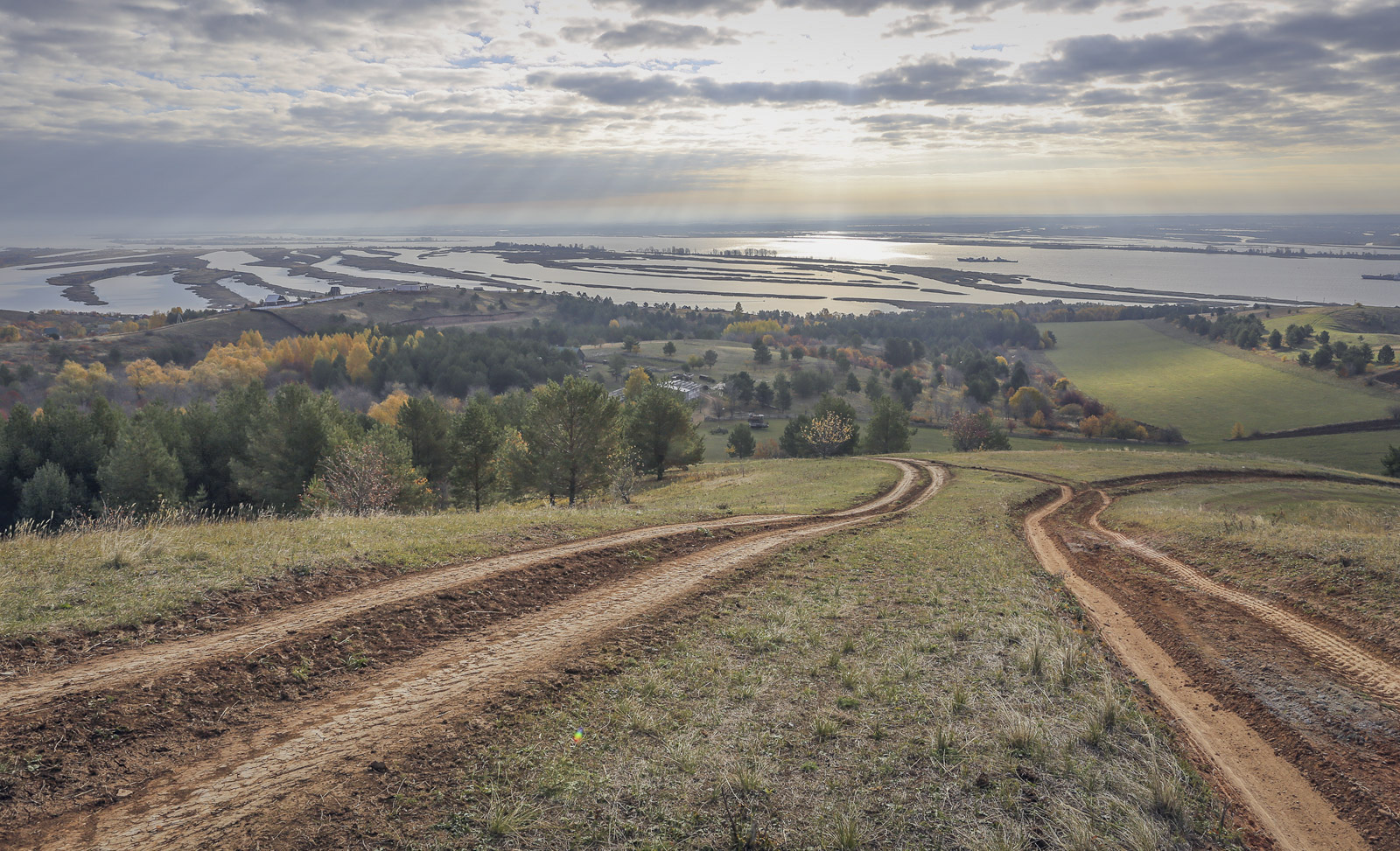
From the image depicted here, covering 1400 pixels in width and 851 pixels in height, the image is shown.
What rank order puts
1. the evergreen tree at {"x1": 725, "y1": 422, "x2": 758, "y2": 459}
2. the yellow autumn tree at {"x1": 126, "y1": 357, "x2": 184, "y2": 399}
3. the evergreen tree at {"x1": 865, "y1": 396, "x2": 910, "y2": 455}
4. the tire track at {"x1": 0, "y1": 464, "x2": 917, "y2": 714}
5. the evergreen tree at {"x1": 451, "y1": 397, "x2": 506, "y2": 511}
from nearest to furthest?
the tire track at {"x1": 0, "y1": 464, "x2": 917, "y2": 714}
the evergreen tree at {"x1": 451, "y1": 397, "x2": 506, "y2": 511}
the evergreen tree at {"x1": 865, "y1": 396, "x2": 910, "y2": 455}
the evergreen tree at {"x1": 725, "y1": 422, "x2": 758, "y2": 459}
the yellow autumn tree at {"x1": 126, "y1": 357, "x2": 184, "y2": 399}

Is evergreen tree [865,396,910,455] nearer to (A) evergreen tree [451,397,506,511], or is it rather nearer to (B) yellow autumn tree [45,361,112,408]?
(A) evergreen tree [451,397,506,511]

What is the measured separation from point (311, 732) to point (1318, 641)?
18.0 m

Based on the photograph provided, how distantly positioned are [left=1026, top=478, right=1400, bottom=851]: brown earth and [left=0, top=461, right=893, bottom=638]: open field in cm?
1444

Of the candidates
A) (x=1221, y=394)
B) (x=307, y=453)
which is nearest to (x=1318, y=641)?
(x=307, y=453)

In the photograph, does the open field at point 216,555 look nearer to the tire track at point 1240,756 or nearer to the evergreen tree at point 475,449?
the tire track at point 1240,756

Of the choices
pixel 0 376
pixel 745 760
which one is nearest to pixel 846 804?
pixel 745 760

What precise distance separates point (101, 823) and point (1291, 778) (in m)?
14.5

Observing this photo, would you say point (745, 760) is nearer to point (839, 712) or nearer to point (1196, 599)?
point (839, 712)

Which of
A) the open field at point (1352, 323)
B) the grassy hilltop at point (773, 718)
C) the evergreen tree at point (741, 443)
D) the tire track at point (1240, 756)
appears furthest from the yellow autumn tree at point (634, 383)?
the open field at point (1352, 323)

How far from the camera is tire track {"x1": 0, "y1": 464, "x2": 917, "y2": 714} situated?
27.9ft

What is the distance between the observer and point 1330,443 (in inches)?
3287

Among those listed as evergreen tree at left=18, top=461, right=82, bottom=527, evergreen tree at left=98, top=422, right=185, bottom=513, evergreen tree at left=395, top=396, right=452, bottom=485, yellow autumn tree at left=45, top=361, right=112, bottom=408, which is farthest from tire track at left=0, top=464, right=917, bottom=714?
yellow autumn tree at left=45, top=361, right=112, bottom=408

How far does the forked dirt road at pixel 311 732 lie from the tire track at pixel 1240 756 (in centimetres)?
958

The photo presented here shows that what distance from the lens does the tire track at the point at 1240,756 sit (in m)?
7.95
